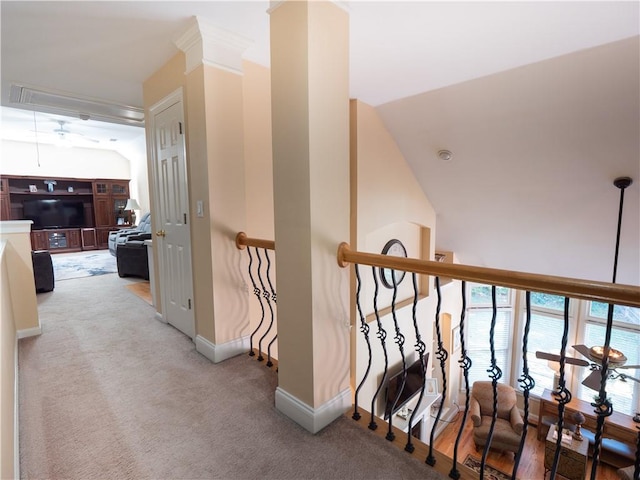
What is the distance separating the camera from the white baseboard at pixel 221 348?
7.89ft

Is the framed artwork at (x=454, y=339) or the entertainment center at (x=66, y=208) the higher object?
the entertainment center at (x=66, y=208)

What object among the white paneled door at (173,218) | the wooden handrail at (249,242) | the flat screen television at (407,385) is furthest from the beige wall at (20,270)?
the flat screen television at (407,385)

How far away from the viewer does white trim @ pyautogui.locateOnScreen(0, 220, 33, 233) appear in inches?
108

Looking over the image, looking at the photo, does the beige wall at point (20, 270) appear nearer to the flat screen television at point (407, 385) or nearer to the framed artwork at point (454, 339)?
the flat screen television at point (407, 385)

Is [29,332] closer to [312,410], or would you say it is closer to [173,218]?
[173,218]

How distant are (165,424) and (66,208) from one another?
351 inches

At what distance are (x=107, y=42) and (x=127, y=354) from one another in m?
2.43

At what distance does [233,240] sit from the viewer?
246 centimetres

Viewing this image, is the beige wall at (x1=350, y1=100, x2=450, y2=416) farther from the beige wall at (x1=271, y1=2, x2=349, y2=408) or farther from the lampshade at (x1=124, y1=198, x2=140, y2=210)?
the lampshade at (x1=124, y1=198, x2=140, y2=210)

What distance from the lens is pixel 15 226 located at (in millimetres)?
2785

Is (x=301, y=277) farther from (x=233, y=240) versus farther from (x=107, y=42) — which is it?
(x=107, y=42)

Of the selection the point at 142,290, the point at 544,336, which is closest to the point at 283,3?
the point at 142,290

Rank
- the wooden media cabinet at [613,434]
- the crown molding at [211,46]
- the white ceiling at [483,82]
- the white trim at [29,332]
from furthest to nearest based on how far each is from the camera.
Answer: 1. the wooden media cabinet at [613,434]
2. the white trim at [29,332]
3. the crown molding at [211,46]
4. the white ceiling at [483,82]

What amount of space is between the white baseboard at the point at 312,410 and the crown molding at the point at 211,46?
7.41 ft
